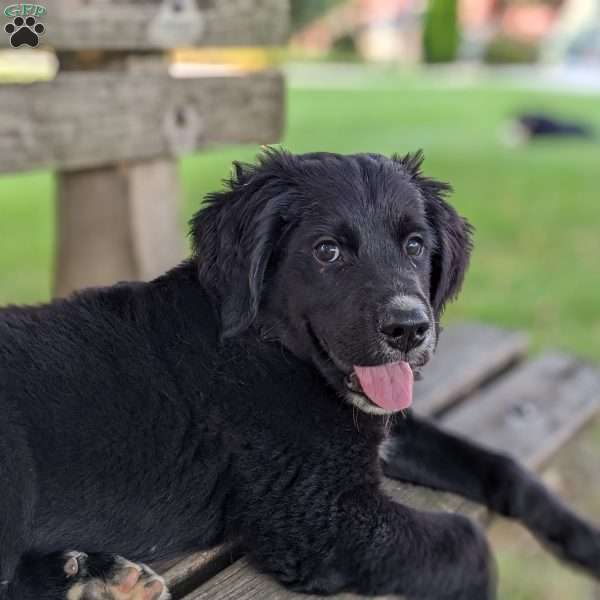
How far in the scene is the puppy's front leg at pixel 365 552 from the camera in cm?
235

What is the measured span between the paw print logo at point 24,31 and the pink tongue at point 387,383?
172 cm

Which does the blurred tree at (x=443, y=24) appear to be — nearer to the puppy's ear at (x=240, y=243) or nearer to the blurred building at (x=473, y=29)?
the puppy's ear at (x=240, y=243)

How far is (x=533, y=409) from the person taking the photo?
3.86 m

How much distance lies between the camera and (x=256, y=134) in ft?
13.7

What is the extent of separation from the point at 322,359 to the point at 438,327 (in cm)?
41

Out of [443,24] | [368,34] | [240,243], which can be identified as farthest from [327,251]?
[368,34]

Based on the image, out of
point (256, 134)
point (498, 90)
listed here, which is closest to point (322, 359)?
point (256, 134)

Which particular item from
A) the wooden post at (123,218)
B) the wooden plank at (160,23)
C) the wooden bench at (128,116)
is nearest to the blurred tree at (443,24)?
the wooden plank at (160,23)

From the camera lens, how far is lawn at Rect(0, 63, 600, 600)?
6.36m

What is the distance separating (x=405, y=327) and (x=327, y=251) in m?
0.33

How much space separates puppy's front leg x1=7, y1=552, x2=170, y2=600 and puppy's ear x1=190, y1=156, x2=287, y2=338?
646mm

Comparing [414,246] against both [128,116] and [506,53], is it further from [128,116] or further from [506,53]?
[506,53]

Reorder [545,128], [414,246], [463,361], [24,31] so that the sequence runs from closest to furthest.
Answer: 1. [414,246]
2. [24,31]
3. [463,361]
4. [545,128]

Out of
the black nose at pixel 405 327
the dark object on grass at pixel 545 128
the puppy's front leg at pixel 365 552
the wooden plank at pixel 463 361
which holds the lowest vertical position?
the dark object on grass at pixel 545 128
